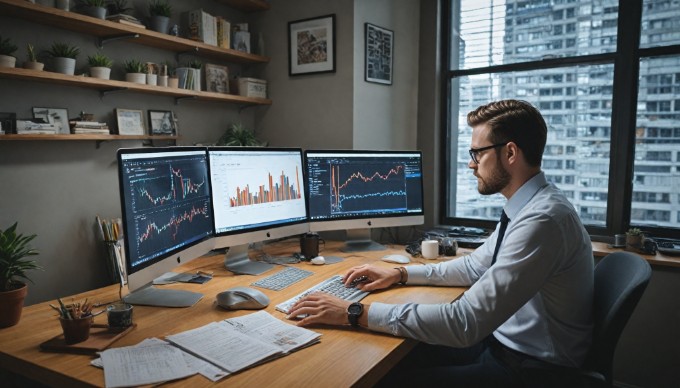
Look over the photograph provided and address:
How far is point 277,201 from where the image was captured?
221cm

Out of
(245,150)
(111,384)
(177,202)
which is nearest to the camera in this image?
(111,384)

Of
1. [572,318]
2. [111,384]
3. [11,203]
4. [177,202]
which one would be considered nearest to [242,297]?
[177,202]

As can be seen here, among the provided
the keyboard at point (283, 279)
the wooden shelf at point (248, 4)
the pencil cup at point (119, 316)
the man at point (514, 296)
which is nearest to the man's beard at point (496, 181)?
the man at point (514, 296)

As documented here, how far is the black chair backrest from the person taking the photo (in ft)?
4.29

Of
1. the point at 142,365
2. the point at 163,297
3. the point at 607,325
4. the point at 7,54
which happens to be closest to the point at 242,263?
the point at 163,297

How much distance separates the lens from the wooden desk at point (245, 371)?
1129 millimetres

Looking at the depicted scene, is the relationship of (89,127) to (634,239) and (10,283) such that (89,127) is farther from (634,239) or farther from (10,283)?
(634,239)

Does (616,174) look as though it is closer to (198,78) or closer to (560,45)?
(560,45)

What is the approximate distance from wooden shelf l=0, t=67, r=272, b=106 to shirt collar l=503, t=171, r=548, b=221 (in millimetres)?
1873

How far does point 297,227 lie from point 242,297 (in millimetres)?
757

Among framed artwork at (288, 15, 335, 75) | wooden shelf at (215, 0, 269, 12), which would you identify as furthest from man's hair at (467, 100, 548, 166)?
wooden shelf at (215, 0, 269, 12)

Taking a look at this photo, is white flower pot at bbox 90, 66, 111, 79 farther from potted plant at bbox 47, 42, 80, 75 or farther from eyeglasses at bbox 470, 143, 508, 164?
eyeglasses at bbox 470, 143, 508, 164

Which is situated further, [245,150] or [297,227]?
[297,227]

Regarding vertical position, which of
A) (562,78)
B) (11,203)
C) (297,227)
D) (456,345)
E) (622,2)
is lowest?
(456,345)
